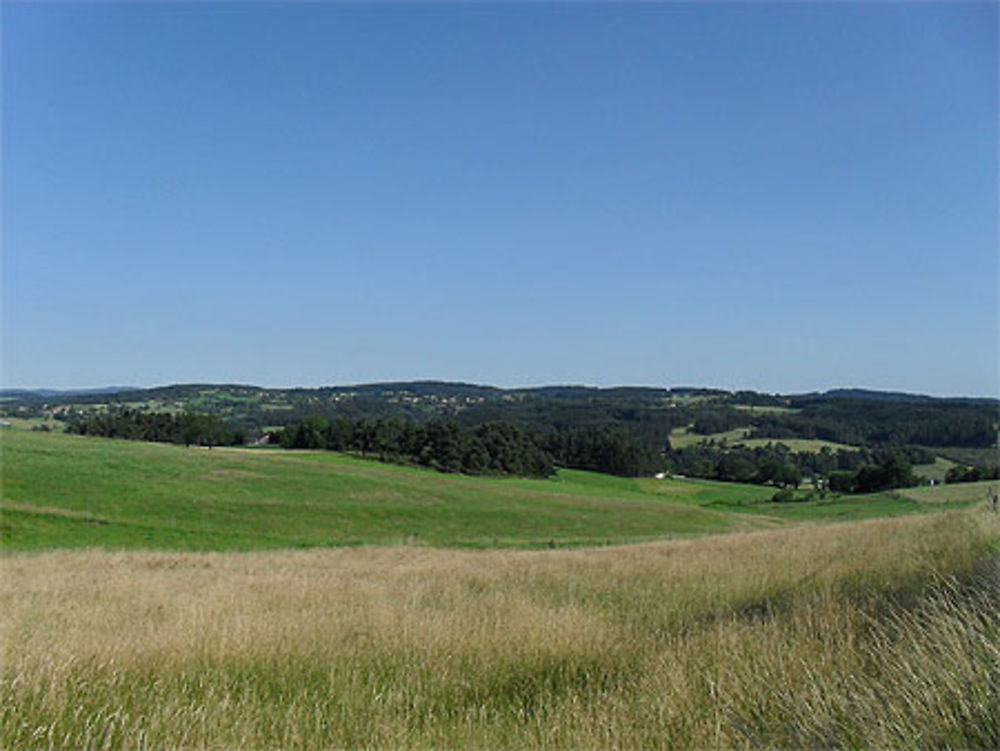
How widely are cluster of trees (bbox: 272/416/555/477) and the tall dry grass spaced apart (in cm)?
8594

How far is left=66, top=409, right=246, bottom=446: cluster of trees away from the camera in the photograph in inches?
3688

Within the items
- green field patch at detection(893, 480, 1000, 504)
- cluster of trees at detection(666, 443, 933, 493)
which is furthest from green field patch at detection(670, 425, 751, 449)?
green field patch at detection(893, 480, 1000, 504)

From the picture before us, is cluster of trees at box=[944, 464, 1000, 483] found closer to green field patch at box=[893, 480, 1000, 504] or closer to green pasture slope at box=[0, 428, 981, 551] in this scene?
green field patch at box=[893, 480, 1000, 504]

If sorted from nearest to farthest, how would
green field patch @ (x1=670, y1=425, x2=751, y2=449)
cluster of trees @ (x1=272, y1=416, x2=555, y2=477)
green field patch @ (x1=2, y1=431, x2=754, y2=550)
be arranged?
1. green field patch @ (x1=2, y1=431, x2=754, y2=550)
2. cluster of trees @ (x1=272, y1=416, x2=555, y2=477)
3. green field patch @ (x1=670, y1=425, x2=751, y2=449)

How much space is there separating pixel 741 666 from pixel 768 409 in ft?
659

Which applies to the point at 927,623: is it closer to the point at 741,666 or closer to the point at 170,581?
the point at 741,666

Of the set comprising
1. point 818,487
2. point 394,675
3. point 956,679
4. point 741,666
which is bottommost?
point 818,487

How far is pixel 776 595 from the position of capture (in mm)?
9516

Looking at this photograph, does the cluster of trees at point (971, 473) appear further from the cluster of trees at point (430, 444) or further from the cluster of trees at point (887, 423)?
the cluster of trees at point (430, 444)

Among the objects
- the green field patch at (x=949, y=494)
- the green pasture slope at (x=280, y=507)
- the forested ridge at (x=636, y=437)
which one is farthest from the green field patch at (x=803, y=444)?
the green field patch at (x=949, y=494)

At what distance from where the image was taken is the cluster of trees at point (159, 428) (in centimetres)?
9369

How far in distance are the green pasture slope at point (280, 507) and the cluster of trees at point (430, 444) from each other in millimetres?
17034

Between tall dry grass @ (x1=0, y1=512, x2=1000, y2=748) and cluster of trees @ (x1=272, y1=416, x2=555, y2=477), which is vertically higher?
tall dry grass @ (x1=0, y1=512, x2=1000, y2=748)

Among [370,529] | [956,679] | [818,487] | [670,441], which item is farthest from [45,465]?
[670,441]
